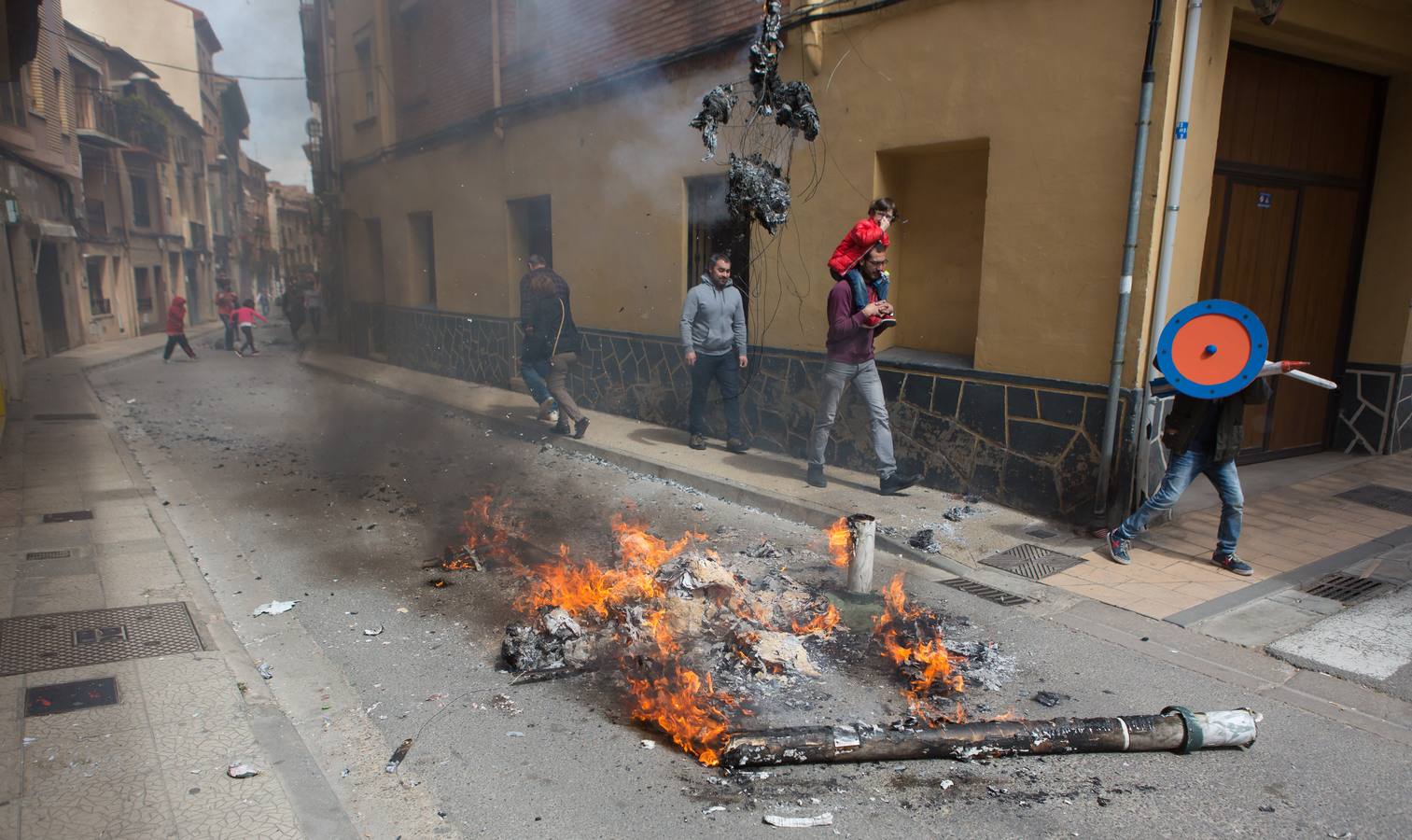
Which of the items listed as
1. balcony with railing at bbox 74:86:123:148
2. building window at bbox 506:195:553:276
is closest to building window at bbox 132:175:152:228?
balcony with railing at bbox 74:86:123:148

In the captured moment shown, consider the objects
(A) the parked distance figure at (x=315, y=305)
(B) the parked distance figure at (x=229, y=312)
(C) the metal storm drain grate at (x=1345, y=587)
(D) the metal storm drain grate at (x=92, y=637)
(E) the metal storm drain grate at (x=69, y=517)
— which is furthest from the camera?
(A) the parked distance figure at (x=315, y=305)

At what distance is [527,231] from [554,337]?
11.5ft

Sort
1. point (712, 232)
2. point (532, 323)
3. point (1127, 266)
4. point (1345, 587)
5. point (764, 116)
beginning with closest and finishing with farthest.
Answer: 1. point (1345, 587)
2. point (1127, 266)
3. point (764, 116)
4. point (712, 232)
5. point (532, 323)

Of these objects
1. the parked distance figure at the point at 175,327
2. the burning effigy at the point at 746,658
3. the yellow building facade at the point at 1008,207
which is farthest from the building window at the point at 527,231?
the parked distance figure at the point at 175,327

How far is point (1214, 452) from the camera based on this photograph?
4703 mm

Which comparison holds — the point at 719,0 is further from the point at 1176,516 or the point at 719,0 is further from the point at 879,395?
the point at 1176,516

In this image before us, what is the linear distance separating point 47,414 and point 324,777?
405 inches

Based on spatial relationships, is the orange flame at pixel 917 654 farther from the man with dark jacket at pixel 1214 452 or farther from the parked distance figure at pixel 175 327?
the parked distance figure at pixel 175 327

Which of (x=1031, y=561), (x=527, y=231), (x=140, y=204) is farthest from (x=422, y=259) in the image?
(x=140, y=204)

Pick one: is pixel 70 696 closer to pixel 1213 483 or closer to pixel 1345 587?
pixel 1213 483

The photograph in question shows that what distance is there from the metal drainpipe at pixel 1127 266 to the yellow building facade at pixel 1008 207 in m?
0.06

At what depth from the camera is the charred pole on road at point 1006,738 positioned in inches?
114

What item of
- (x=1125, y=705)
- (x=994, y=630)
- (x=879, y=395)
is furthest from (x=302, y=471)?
(x=1125, y=705)

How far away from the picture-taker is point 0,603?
4.17 m
